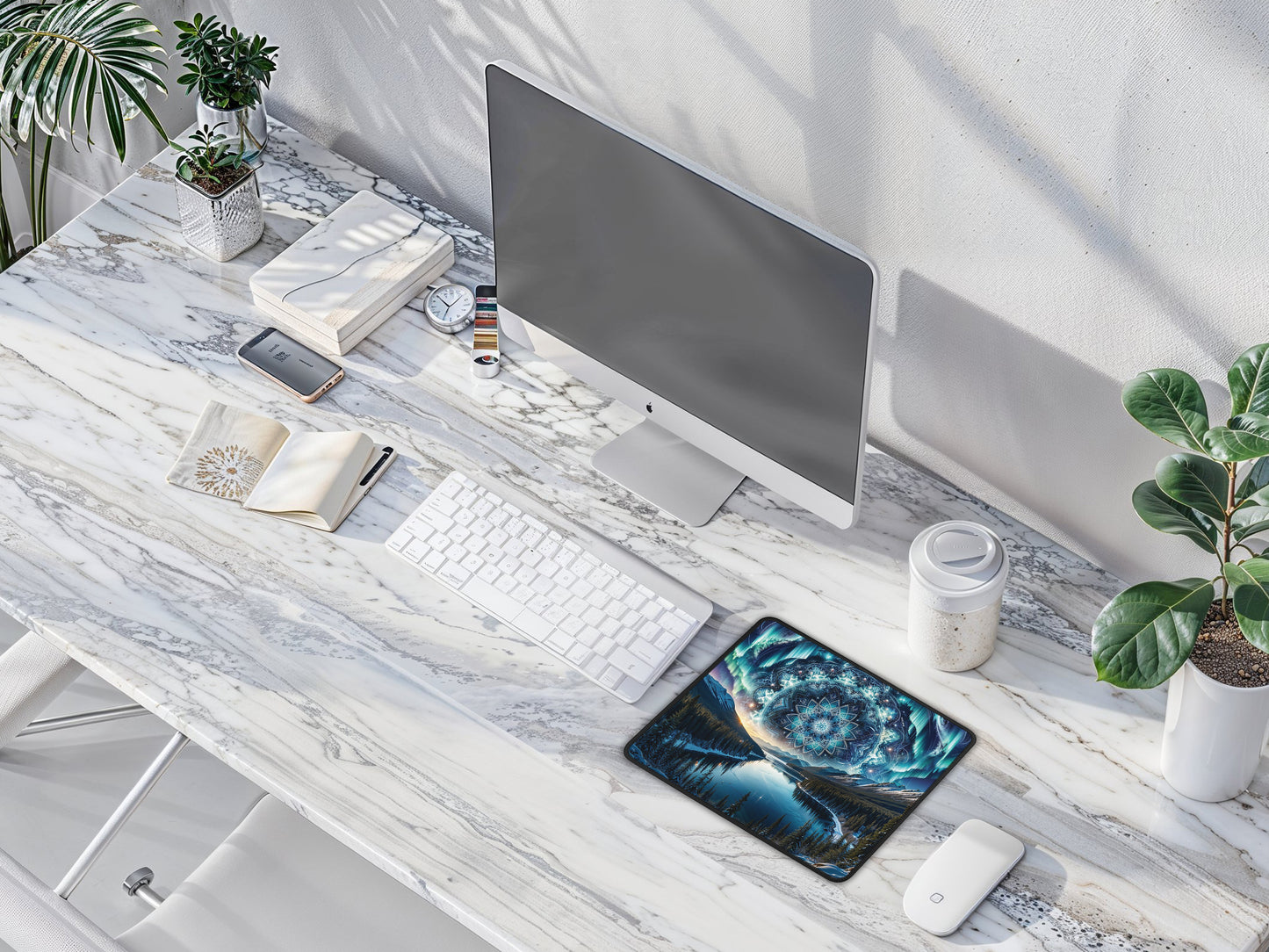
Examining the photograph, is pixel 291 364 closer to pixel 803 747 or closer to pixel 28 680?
pixel 28 680

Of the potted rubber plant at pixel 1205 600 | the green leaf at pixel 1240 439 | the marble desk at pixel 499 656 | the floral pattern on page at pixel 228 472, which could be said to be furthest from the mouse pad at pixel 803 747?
the floral pattern on page at pixel 228 472

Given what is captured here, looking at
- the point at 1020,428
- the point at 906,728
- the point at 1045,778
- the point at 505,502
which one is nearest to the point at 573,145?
the point at 505,502

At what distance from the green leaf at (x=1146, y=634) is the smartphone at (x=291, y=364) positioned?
39.6 inches

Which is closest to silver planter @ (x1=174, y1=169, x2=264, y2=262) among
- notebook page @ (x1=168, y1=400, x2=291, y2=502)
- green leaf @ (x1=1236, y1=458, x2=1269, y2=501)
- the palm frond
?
the palm frond

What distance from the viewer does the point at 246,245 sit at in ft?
6.27

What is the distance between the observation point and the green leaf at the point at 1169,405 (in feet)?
4.10

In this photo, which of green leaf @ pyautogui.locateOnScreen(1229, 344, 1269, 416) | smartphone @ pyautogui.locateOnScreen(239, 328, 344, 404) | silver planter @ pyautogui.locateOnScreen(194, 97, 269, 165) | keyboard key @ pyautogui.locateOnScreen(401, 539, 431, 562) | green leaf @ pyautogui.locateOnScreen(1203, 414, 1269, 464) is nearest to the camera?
green leaf @ pyautogui.locateOnScreen(1203, 414, 1269, 464)

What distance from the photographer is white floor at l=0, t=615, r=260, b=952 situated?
2.20 meters

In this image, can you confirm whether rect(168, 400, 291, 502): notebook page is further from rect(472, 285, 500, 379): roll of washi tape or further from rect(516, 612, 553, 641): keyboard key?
rect(516, 612, 553, 641): keyboard key

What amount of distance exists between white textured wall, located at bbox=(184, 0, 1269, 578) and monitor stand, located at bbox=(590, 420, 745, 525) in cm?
22

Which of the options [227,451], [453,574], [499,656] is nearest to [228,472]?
[227,451]

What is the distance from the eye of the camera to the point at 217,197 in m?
1.82

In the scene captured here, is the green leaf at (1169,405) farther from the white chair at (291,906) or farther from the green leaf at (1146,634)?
the white chair at (291,906)

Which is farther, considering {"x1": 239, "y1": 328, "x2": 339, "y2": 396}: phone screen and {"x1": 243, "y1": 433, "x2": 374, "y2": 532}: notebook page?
{"x1": 239, "y1": 328, "x2": 339, "y2": 396}: phone screen
